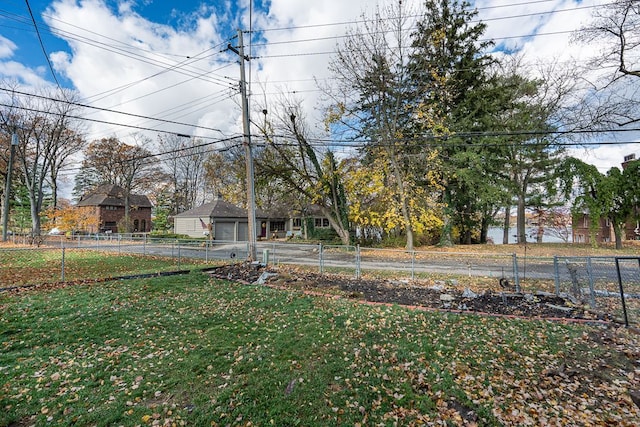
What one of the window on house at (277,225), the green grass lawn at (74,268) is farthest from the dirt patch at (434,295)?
the window on house at (277,225)

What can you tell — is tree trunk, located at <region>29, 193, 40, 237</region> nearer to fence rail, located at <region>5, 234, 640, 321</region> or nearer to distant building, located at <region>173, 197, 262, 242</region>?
distant building, located at <region>173, 197, 262, 242</region>

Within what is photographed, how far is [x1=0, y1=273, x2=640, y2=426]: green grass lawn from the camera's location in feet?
10.0

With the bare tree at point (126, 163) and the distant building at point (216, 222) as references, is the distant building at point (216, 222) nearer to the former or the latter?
the distant building at point (216, 222)

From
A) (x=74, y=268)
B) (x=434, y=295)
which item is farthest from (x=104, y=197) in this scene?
(x=434, y=295)

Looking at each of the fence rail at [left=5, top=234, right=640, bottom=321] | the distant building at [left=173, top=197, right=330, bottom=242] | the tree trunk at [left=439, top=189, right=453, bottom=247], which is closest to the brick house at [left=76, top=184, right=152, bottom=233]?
the distant building at [left=173, top=197, right=330, bottom=242]

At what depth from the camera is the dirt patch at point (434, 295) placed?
254 inches

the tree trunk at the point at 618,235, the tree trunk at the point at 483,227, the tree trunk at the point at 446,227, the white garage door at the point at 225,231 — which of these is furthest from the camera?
the white garage door at the point at 225,231

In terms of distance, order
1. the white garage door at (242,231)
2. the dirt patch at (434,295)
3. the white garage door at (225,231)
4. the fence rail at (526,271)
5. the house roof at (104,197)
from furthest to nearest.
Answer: the house roof at (104,197) → the white garage door at (242,231) → the white garage door at (225,231) → the dirt patch at (434,295) → the fence rail at (526,271)

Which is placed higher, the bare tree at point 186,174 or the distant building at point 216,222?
the bare tree at point 186,174

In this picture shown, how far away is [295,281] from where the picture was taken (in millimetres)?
9234

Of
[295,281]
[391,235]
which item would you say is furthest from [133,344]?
[391,235]

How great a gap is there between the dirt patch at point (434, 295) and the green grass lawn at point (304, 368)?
873mm

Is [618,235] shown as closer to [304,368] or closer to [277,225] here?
[304,368]

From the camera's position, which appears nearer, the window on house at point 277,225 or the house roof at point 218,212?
the house roof at point 218,212
